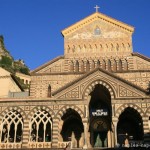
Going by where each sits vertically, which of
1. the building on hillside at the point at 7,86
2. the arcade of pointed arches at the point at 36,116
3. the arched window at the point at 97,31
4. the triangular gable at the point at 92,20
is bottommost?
the arcade of pointed arches at the point at 36,116

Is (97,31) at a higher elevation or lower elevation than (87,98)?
higher

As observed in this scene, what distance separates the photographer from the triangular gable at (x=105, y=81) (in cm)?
2762

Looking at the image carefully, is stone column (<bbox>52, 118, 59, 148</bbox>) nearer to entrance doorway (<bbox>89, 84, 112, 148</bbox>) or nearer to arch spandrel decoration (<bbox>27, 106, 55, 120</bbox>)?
arch spandrel decoration (<bbox>27, 106, 55, 120</bbox>)

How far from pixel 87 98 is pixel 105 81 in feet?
8.38

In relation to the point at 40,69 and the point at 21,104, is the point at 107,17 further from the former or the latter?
the point at 21,104

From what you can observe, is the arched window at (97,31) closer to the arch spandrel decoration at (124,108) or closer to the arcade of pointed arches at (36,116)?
the arcade of pointed arches at (36,116)

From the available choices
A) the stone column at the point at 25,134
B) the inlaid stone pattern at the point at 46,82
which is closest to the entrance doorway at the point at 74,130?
the stone column at the point at 25,134

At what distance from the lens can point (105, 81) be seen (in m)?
28.2

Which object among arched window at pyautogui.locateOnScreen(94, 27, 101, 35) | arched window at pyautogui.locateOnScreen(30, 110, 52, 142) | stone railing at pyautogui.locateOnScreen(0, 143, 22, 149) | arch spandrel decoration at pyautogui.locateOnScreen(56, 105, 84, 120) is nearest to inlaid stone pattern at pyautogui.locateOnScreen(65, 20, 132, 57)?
arched window at pyautogui.locateOnScreen(94, 27, 101, 35)

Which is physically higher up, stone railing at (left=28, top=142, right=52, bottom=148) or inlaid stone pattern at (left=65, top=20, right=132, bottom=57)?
inlaid stone pattern at (left=65, top=20, right=132, bottom=57)

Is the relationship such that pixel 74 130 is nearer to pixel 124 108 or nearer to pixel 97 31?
pixel 124 108

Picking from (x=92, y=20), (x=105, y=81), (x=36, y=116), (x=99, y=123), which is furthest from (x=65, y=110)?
(x=92, y=20)

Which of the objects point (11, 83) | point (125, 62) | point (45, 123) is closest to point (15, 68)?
point (11, 83)

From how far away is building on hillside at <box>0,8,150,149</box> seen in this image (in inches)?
1082
